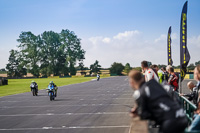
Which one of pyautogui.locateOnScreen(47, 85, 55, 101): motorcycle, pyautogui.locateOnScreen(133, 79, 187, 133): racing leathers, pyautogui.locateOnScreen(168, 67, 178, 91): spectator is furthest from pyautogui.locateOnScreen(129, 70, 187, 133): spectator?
pyautogui.locateOnScreen(47, 85, 55, 101): motorcycle

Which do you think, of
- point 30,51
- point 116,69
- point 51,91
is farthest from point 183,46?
point 116,69

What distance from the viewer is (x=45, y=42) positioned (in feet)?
345

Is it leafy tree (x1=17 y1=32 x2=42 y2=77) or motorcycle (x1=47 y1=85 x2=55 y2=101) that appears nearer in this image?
motorcycle (x1=47 y1=85 x2=55 y2=101)

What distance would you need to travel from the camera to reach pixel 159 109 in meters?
3.10

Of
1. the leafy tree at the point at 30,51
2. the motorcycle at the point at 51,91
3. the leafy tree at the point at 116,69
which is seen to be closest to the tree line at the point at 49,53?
the leafy tree at the point at 30,51

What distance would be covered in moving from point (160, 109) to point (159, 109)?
0.01 m

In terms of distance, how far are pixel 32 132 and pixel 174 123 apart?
6.34 m

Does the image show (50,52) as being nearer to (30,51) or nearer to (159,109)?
(30,51)

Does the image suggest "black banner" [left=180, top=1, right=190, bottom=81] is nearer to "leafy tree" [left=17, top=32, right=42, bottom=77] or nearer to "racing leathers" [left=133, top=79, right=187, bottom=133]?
"racing leathers" [left=133, top=79, right=187, bottom=133]

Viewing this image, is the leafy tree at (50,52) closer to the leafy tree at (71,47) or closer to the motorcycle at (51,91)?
the leafy tree at (71,47)

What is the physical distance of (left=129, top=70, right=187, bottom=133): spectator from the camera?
308 centimetres

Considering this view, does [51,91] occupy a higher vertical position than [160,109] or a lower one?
lower

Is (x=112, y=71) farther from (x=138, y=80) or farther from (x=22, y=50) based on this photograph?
(x=138, y=80)

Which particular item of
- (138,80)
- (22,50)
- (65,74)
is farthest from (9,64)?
(138,80)
